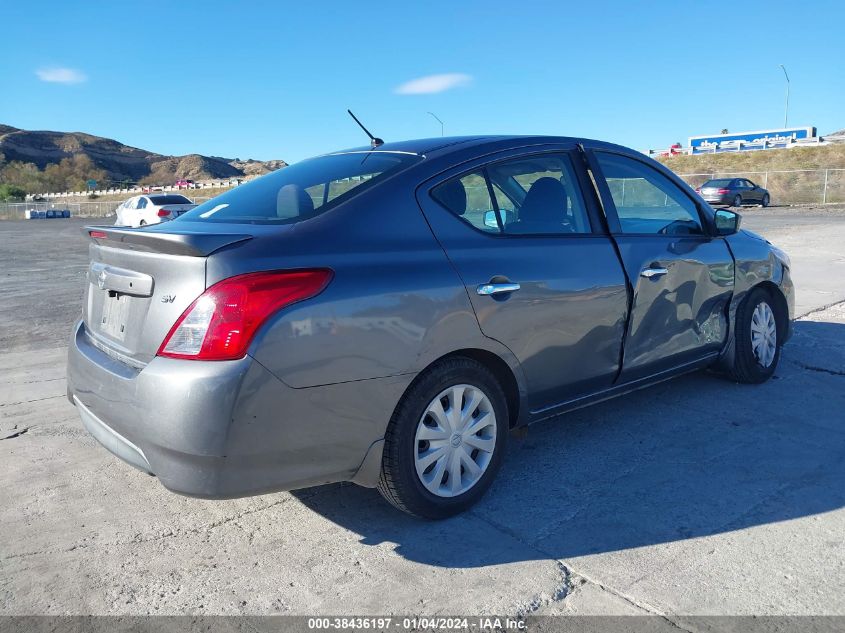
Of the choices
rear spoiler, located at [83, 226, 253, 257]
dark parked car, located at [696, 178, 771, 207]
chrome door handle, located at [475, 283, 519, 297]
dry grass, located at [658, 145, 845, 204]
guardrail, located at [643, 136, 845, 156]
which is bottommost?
chrome door handle, located at [475, 283, 519, 297]

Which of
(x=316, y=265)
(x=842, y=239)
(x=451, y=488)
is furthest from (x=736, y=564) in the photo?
(x=842, y=239)

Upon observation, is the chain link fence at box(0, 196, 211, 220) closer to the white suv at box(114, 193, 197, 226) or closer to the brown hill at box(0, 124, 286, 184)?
the white suv at box(114, 193, 197, 226)

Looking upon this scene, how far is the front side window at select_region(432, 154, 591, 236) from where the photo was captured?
3465 millimetres

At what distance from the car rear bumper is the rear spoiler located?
0.42m

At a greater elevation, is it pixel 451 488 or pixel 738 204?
pixel 738 204

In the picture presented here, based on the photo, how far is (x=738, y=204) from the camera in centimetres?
3397

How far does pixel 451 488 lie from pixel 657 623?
1.05 meters

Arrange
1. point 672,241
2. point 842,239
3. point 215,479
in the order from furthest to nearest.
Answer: point 842,239, point 672,241, point 215,479

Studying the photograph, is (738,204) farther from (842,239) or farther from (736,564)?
(736,564)

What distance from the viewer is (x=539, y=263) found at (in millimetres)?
3568

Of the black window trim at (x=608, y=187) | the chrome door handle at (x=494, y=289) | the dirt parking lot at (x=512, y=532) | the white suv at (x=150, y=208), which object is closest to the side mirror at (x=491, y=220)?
the chrome door handle at (x=494, y=289)

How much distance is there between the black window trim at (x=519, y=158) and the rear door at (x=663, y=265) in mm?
100

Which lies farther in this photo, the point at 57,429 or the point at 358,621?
the point at 57,429

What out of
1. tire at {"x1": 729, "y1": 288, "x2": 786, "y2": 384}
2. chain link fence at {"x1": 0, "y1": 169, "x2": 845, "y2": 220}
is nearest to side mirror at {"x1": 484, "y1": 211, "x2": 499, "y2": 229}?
tire at {"x1": 729, "y1": 288, "x2": 786, "y2": 384}
